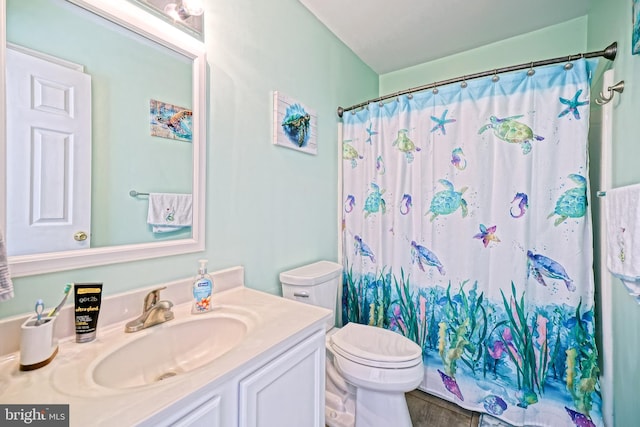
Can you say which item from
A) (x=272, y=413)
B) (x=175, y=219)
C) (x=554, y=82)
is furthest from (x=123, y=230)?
(x=554, y=82)

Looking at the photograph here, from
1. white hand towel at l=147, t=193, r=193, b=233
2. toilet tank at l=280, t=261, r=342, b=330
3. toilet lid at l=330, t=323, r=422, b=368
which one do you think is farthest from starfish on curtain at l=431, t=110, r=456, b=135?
white hand towel at l=147, t=193, r=193, b=233

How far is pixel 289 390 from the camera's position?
0.80m

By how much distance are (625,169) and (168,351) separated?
1.91m

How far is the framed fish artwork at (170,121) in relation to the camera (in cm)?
96

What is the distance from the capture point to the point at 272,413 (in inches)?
29.2

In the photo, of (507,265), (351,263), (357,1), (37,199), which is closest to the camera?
(37,199)

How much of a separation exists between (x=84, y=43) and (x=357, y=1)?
1425 millimetres

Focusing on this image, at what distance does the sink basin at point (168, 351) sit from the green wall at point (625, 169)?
4.91 feet

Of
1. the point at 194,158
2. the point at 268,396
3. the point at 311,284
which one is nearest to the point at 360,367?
the point at 311,284

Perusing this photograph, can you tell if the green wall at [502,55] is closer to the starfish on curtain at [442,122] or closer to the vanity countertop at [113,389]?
the starfish on curtain at [442,122]

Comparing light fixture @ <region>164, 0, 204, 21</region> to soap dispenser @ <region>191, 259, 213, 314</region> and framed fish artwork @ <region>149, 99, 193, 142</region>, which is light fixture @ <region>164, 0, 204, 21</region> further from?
soap dispenser @ <region>191, 259, 213, 314</region>

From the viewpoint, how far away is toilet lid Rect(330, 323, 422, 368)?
1195 mm

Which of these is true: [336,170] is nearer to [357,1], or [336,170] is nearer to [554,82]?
[357,1]

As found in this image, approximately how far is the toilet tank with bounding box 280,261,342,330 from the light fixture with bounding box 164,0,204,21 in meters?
1.21
